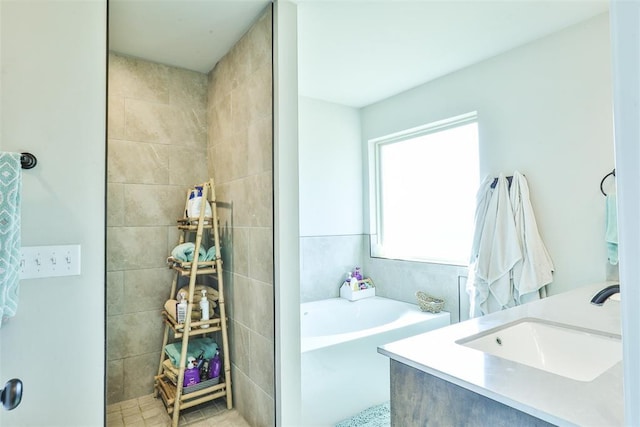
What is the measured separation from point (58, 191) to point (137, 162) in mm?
1325

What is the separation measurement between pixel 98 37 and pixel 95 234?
760 millimetres

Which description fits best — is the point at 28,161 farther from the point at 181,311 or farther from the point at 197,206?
the point at 181,311

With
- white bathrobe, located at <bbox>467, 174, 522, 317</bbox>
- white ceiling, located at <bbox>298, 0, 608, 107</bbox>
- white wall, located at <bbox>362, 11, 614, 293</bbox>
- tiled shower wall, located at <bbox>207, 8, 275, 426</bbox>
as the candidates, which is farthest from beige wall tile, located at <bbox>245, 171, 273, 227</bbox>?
white wall, located at <bbox>362, 11, 614, 293</bbox>

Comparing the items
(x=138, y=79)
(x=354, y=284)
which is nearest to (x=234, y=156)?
(x=138, y=79)

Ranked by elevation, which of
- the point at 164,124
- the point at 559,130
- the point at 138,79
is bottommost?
the point at 559,130

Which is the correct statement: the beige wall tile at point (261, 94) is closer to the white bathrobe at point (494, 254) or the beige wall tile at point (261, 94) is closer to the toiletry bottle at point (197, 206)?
the toiletry bottle at point (197, 206)

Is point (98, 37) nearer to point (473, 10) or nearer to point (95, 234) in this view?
point (95, 234)

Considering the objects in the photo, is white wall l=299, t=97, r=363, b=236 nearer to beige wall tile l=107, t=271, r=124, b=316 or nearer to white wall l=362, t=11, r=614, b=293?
white wall l=362, t=11, r=614, b=293

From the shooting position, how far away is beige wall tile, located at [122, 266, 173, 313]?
2.45 meters

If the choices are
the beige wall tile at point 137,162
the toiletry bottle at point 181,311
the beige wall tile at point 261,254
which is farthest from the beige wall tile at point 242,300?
the beige wall tile at point 137,162

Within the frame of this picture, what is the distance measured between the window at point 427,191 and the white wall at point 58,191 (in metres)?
2.52

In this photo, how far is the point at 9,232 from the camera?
3.53 feet

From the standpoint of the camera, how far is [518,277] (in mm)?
2314

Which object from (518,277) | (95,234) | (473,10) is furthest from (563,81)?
(95,234)
